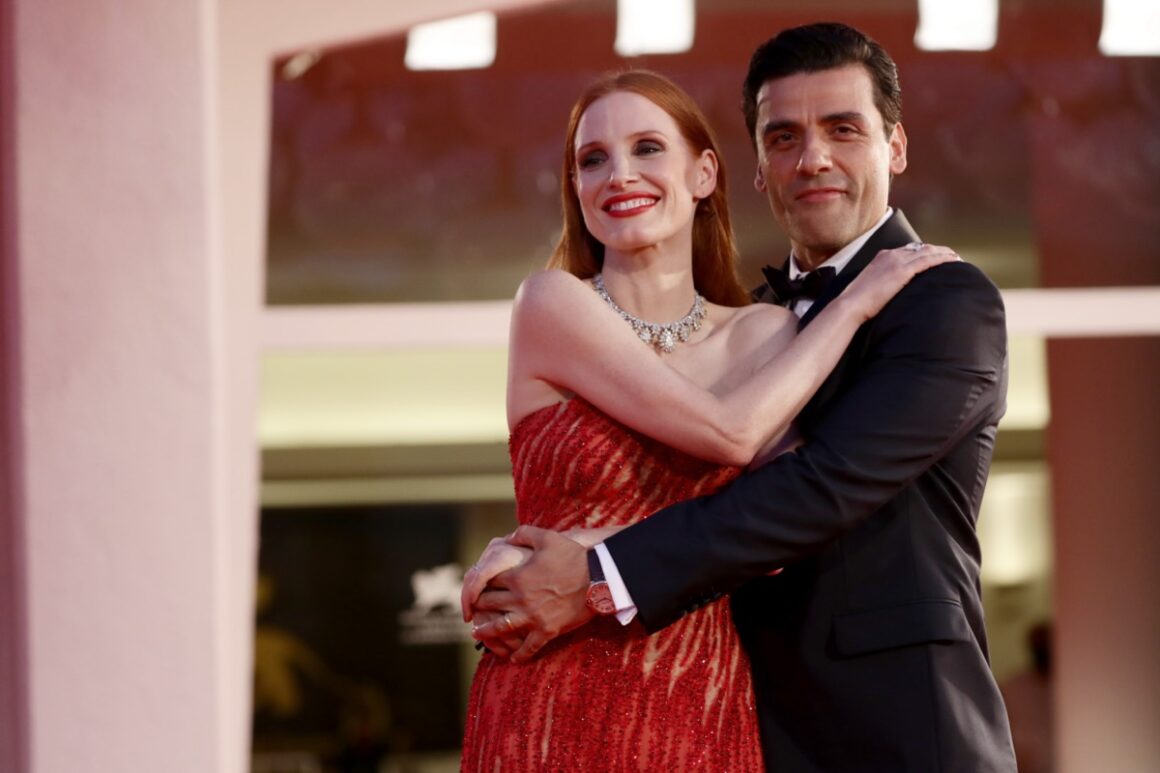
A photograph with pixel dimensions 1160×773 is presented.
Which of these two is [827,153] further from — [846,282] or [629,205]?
[629,205]

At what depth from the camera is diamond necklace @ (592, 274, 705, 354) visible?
2.25m

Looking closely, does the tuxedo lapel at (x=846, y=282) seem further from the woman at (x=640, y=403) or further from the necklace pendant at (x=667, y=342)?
the necklace pendant at (x=667, y=342)

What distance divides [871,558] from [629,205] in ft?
1.96

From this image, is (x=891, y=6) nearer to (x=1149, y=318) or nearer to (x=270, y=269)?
(x=1149, y=318)

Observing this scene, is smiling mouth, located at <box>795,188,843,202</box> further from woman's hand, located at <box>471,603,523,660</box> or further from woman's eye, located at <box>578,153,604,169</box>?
woman's hand, located at <box>471,603,523,660</box>

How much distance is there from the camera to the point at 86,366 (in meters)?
4.26

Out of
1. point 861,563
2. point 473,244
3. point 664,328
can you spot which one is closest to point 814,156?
point 664,328

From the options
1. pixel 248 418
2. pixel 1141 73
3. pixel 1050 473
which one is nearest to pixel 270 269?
pixel 248 418

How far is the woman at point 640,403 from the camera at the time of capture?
2123 mm

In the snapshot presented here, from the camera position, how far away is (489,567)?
213cm

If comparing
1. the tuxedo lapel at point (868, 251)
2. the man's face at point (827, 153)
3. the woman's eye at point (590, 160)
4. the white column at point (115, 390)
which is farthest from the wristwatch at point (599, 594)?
the white column at point (115, 390)

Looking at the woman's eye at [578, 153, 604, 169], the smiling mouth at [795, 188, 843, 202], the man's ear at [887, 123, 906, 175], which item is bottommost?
the smiling mouth at [795, 188, 843, 202]

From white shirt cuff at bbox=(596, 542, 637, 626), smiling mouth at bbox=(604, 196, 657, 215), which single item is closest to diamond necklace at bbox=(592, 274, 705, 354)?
smiling mouth at bbox=(604, 196, 657, 215)

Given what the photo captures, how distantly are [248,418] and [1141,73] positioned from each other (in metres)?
2.99
